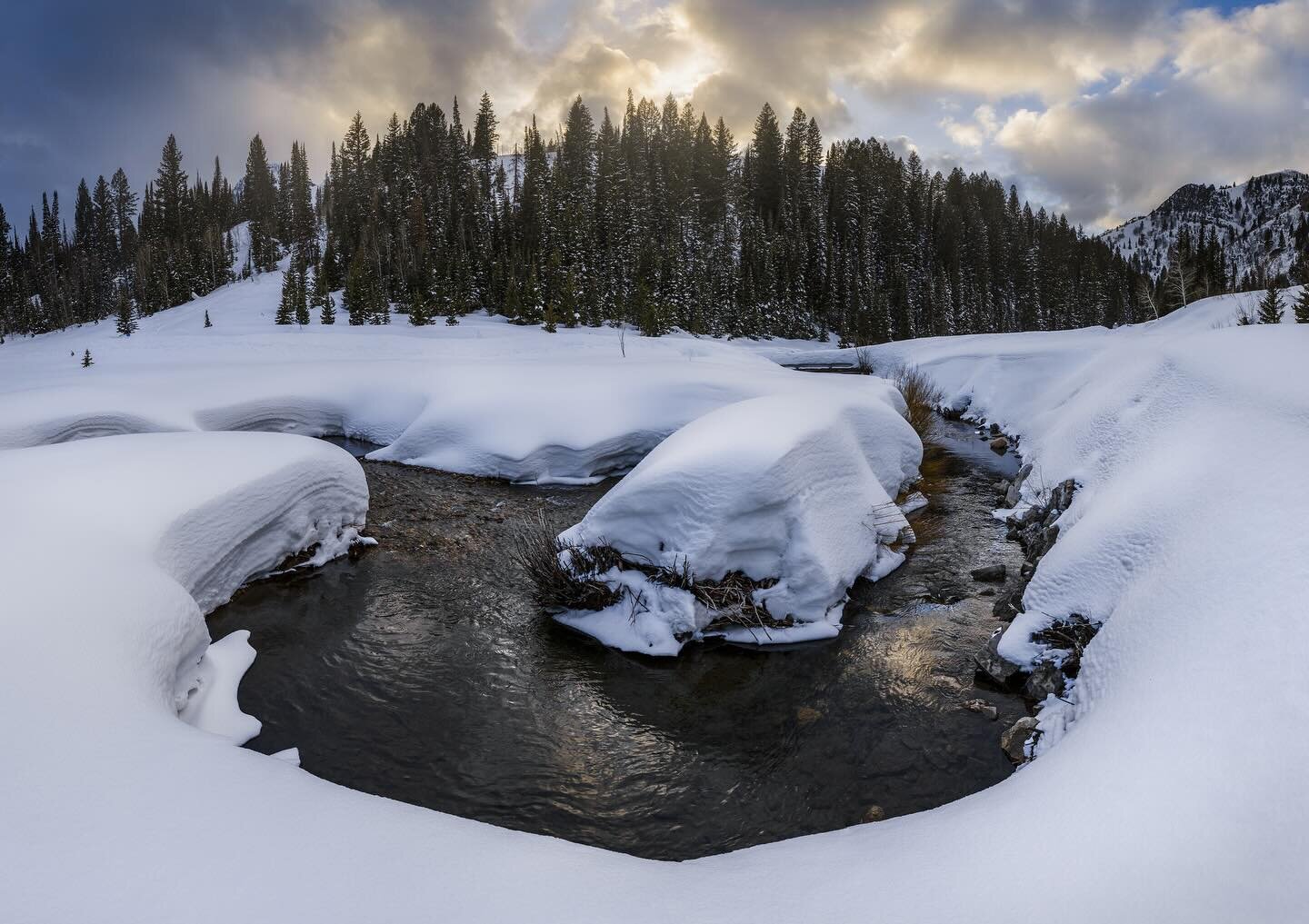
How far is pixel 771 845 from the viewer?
346 centimetres

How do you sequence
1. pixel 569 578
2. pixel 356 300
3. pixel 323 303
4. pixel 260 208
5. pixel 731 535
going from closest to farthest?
pixel 731 535
pixel 569 578
pixel 356 300
pixel 323 303
pixel 260 208

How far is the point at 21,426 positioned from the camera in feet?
41.9

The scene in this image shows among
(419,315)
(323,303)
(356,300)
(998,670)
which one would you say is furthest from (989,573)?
(323,303)

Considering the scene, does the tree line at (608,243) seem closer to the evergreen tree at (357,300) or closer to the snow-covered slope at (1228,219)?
the evergreen tree at (357,300)

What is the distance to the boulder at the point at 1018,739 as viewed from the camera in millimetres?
5496

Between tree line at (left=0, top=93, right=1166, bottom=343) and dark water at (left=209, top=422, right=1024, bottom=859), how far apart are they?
32.7 metres

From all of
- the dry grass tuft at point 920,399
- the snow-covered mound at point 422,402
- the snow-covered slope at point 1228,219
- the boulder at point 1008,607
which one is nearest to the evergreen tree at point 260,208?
the snow-covered mound at point 422,402

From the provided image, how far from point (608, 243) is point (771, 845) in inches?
2169

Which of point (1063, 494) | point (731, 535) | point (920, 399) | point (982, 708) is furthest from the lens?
point (920, 399)

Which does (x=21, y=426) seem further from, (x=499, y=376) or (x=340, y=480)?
(x=499, y=376)

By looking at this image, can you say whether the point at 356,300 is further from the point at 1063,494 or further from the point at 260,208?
the point at 260,208

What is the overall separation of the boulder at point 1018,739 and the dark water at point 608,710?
138mm

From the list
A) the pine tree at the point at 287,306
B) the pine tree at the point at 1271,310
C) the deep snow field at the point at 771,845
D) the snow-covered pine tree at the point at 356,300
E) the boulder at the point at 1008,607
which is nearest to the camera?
the deep snow field at the point at 771,845

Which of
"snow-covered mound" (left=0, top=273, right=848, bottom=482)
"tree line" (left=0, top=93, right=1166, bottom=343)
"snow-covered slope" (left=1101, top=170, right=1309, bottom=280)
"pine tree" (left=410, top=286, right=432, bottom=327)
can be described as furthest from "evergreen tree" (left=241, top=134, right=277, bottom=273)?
"snow-covered slope" (left=1101, top=170, right=1309, bottom=280)
